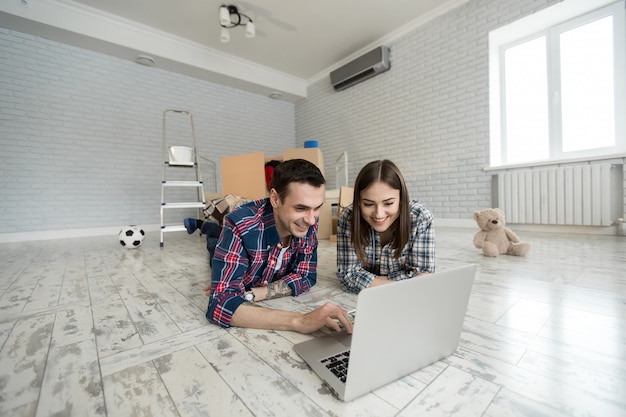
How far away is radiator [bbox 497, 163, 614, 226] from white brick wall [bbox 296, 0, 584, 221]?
0.87 ft

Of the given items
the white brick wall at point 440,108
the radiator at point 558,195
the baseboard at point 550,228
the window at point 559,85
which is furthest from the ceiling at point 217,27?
the baseboard at point 550,228

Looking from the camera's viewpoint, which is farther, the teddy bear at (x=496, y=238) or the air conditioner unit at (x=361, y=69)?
the air conditioner unit at (x=361, y=69)

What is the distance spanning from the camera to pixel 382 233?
4.14 ft

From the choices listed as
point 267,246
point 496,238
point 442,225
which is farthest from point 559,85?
point 267,246

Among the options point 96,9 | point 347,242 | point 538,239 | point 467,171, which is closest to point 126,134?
point 96,9

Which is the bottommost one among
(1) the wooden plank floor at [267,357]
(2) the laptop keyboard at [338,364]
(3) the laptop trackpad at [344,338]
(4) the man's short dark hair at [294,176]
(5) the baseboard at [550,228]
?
(1) the wooden plank floor at [267,357]

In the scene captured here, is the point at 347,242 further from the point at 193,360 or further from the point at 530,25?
→ the point at 530,25

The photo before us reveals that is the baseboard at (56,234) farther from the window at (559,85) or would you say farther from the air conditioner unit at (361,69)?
the window at (559,85)

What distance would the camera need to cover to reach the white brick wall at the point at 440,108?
11.0ft

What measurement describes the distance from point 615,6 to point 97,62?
5.91 meters

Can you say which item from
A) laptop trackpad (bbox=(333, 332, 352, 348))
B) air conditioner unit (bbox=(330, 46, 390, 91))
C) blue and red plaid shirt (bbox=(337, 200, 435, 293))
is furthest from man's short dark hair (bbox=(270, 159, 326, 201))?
air conditioner unit (bbox=(330, 46, 390, 91))

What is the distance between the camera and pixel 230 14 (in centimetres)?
349

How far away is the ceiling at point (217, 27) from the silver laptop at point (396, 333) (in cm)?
376

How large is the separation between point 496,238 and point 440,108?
7.23ft
